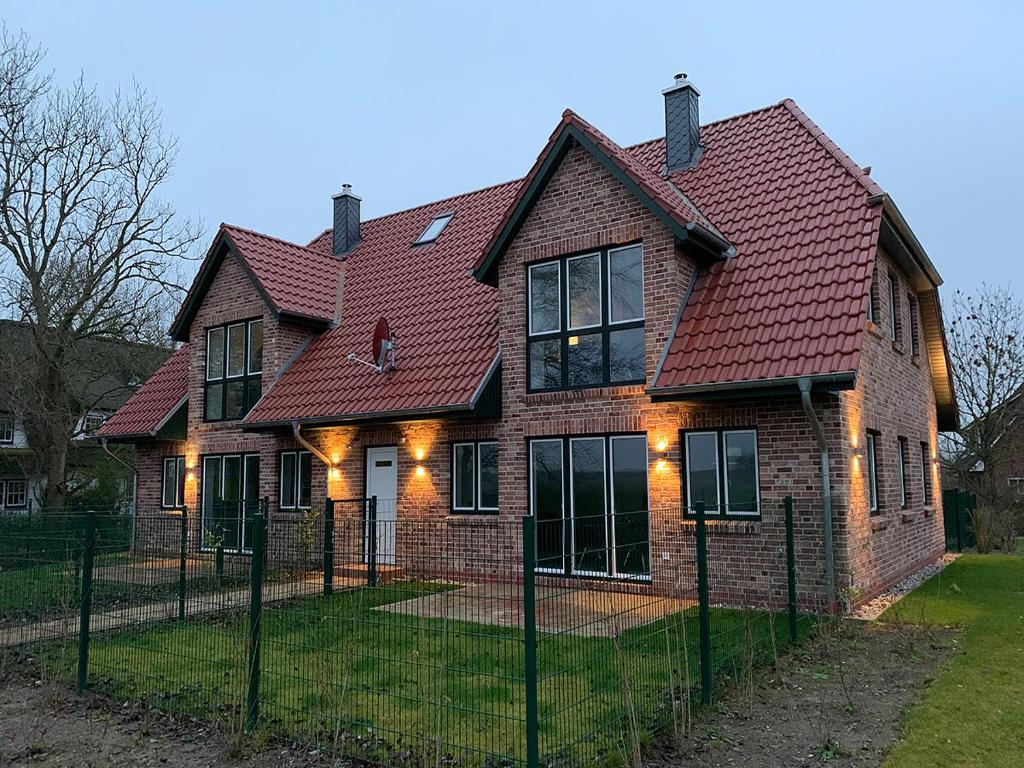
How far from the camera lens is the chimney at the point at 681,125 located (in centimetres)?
1496

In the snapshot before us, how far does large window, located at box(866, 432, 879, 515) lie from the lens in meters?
12.4

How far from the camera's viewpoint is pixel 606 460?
39.7 feet

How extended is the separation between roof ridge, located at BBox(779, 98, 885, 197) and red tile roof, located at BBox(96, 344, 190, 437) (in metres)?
15.0

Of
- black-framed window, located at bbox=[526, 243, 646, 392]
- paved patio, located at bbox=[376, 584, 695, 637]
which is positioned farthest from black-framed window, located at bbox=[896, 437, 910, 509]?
paved patio, located at bbox=[376, 584, 695, 637]

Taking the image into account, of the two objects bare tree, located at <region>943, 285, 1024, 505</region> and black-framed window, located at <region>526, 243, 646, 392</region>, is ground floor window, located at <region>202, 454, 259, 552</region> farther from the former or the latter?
bare tree, located at <region>943, 285, 1024, 505</region>

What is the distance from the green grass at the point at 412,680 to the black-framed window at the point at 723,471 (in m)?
3.38

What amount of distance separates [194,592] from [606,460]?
654 cm

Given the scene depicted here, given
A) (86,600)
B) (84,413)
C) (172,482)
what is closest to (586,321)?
(86,600)

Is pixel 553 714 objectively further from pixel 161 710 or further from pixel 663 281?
pixel 663 281

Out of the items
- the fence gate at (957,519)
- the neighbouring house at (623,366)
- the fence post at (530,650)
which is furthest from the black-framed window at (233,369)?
the fence gate at (957,519)

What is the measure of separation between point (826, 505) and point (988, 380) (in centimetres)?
2192

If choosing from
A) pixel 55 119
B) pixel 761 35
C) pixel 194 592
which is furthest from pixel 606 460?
pixel 761 35

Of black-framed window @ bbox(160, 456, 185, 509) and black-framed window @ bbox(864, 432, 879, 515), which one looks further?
black-framed window @ bbox(160, 456, 185, 509)

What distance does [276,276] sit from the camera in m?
17.5
